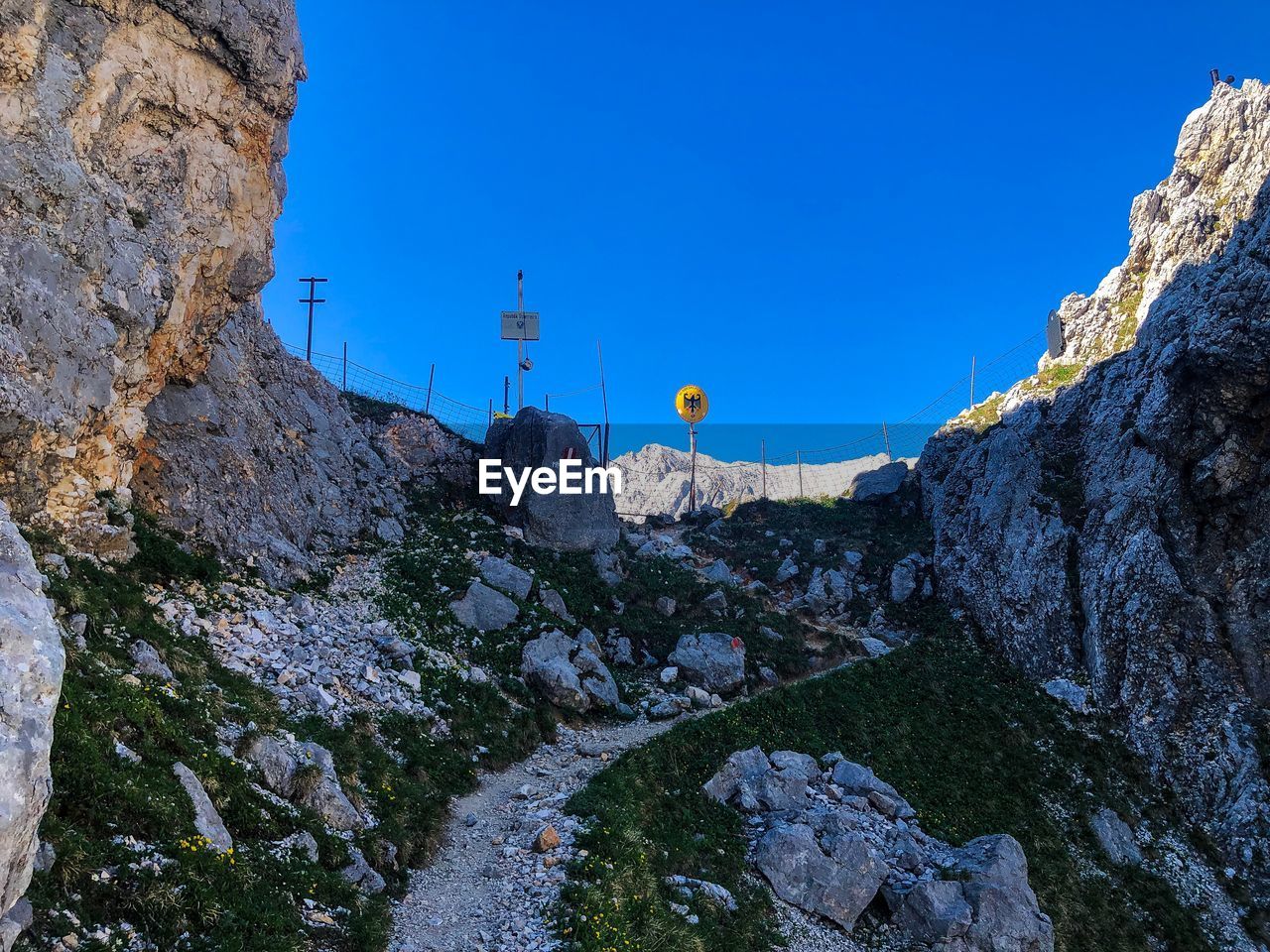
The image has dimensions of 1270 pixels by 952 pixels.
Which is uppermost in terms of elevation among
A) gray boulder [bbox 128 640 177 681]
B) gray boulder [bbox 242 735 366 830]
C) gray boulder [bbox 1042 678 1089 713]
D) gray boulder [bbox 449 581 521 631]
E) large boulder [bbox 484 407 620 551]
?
large boulder [bbox 484 407 620 551]

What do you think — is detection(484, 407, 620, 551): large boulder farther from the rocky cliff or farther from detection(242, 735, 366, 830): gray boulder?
detection(242, 735, 366, 830): gray boulder

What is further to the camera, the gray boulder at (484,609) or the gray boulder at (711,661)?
the gray boulder at (711,661)

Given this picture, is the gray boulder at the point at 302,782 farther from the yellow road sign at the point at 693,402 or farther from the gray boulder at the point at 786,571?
the yellow road sign at the point at 693,402

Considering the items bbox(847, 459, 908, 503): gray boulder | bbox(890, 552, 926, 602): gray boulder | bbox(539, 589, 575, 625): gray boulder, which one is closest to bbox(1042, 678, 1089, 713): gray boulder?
bbox(890, 552, 926, 602): gray boulder

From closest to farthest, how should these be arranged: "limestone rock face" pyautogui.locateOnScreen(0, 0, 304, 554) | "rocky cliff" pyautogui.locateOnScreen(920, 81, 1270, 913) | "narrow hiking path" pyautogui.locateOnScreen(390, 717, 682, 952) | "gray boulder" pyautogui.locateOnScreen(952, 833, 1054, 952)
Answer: "narrow hiking path" pyautogui.locateOnScreen(390, 717, 682, 952) < "limestone rock face" pyautogui.locateOnScreen(0, 0, 304, 554) < "gray boulder" pyautogui.locateOnScreen(952, 833, 1054, 952) < "rocky cliff" pyautogui.locateOnScreen(920, 81, 1270, 913)

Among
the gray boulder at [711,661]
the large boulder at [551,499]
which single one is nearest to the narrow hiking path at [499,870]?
the gray boulder at [711,661]

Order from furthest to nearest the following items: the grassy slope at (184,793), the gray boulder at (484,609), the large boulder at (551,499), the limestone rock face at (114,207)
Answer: the large boulder at (551,499), the gray boulder at (484,609), the limestone rock face at (114,207), the grassy slope at (184,793)

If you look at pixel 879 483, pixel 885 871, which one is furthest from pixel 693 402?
pixel 885 871

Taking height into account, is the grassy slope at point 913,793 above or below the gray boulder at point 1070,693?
below
